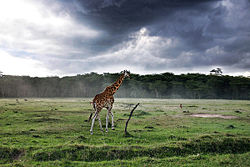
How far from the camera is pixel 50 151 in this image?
9922mm

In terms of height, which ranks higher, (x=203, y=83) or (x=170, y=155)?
(x=203, y=83)

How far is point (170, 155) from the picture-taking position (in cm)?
1037

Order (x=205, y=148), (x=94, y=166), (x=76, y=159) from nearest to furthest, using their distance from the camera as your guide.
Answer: (x=94, y=166) → (x=76, y=159) → (x=205, y=148)

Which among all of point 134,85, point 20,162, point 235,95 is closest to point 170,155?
point 20,162

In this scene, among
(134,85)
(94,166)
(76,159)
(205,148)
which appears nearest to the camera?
(94,166)

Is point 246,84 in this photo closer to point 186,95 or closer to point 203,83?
point 203,83

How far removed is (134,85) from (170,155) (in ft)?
291

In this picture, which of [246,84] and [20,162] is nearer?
[20,162]

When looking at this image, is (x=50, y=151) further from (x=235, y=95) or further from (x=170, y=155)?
(x=235, y=95)

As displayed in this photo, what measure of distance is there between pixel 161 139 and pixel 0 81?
103 meters

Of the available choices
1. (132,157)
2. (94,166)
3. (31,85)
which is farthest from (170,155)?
(31,85)

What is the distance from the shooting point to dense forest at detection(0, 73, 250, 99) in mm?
94125

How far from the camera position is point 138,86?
99312 millimetres

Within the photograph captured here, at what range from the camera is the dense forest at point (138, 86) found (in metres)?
94.1
